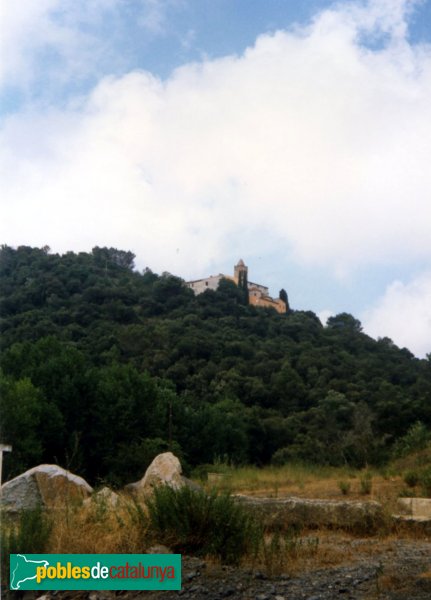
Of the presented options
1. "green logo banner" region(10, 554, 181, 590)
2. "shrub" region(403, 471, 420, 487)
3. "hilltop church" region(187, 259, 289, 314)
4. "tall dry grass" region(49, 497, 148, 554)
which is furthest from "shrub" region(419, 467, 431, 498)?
"hilltop church" region(187, 259, 289, 314)

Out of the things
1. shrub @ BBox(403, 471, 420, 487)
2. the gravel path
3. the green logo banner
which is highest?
shrub @ BBox(403, 471, 420, 487)

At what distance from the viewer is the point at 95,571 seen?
5.19 metres

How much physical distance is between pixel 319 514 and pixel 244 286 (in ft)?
234

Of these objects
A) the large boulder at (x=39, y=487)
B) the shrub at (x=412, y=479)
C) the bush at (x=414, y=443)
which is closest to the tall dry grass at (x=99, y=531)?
the large boulder at (x=39, y=487)

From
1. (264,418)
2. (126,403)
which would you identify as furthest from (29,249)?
(126,403)

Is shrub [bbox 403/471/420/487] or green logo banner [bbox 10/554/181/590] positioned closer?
green logo banner [bbox 10/554/181/590]

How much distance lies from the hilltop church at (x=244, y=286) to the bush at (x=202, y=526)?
67963 mm

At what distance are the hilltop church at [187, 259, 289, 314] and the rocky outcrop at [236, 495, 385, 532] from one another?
214 ft

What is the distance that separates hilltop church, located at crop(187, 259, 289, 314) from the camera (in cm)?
7769

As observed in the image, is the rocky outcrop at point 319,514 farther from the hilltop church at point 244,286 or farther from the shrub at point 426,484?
the hilltop church at point 244,286

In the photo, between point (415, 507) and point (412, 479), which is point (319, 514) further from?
point (412, 479)

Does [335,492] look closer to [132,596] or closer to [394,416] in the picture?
[132,596]

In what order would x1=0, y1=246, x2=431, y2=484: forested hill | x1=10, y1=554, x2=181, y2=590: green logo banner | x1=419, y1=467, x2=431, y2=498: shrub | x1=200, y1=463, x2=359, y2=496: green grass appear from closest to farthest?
x1=10, y1=554, x2=181, y2=590: green logo banner, x1=419, y1=467, x2=431, y2=498: shrub, x1=200, y1=463, x2=359, y2=496: green grass, x1=0, y1=246, x2=431, y2=484: forested hill

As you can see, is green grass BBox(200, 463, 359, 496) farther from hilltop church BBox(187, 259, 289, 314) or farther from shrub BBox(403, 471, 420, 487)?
hilltop church BBox(187, 259, 289, 314)
